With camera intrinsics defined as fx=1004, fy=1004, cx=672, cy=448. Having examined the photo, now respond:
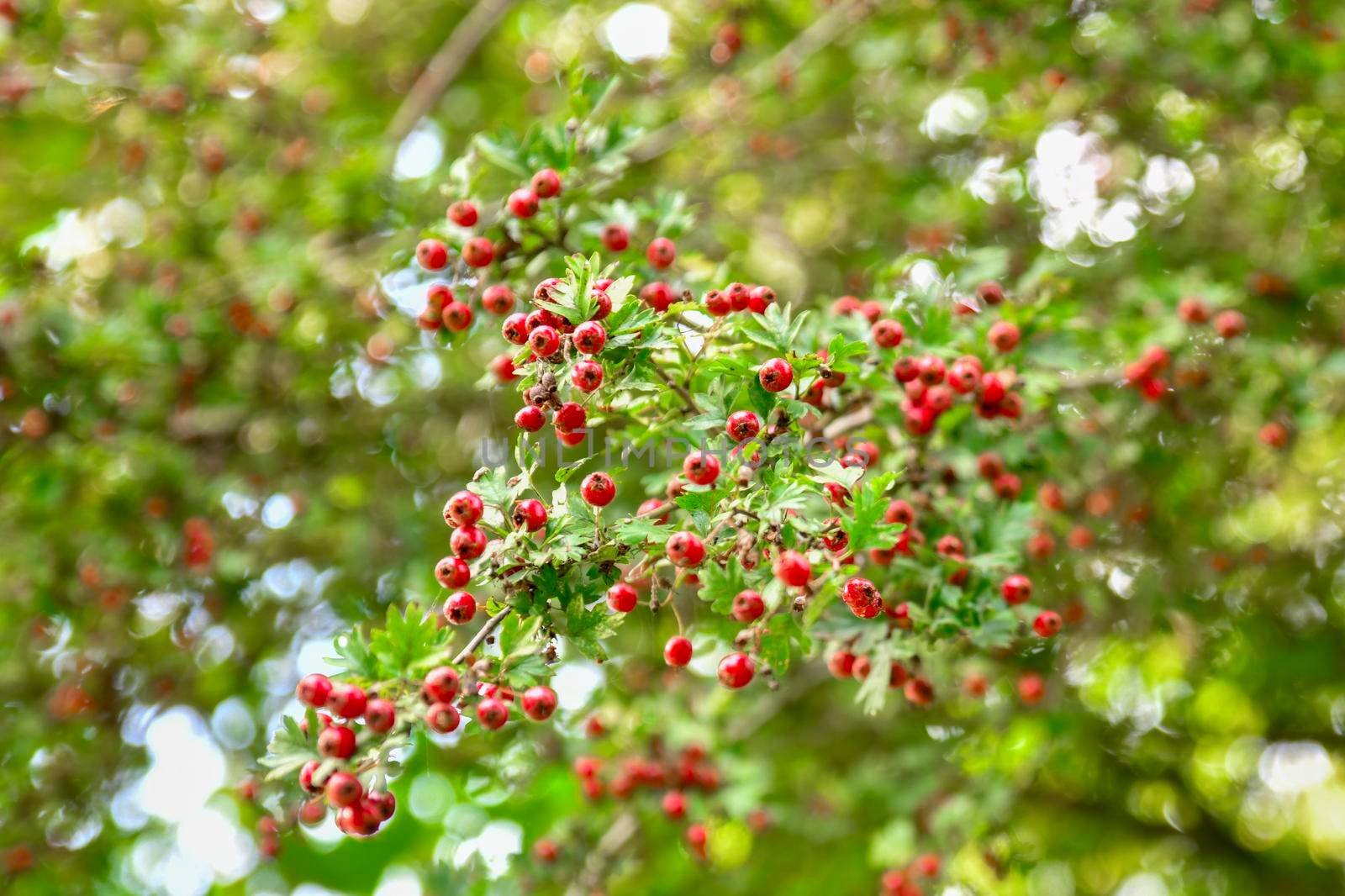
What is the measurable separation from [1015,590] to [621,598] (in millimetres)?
1181

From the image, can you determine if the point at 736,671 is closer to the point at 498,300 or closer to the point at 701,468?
the point at 701,468

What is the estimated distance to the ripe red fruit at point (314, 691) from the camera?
6.55 feet

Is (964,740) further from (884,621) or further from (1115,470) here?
(884,621)

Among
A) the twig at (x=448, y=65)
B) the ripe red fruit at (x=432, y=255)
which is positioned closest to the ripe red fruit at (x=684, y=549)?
the ripe red fruit at (x=432, y=255)

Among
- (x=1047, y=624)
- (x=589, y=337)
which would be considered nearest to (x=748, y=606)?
(x=589, y=337)

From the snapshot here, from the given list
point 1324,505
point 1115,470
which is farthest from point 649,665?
point 1324,505

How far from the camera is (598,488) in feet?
7.03

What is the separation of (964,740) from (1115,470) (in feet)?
4.62

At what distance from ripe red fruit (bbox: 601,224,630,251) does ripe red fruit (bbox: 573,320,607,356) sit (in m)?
1.03

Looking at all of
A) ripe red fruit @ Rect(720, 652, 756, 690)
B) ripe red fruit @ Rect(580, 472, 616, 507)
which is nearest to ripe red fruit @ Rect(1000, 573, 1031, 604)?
ripe red fruit @ Rect(720, 652, 756, 690)

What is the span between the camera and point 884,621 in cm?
263

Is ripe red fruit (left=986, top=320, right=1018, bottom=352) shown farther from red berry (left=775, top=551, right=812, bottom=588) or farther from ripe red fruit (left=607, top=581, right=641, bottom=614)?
ripe red fruit (left=607, top=581, right=641, bottom=614)

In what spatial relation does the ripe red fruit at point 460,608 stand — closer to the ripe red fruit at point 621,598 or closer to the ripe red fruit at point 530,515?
the ripe red fruit at point 530,515

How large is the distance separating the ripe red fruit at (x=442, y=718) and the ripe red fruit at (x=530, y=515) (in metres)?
0.39
